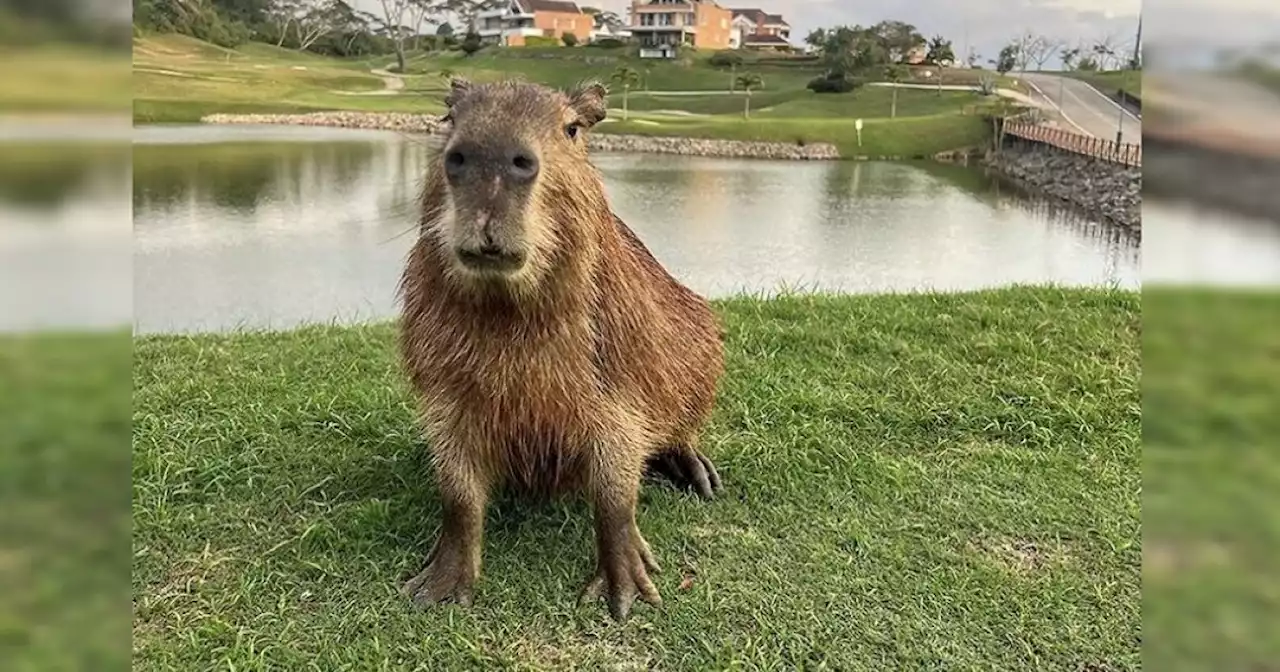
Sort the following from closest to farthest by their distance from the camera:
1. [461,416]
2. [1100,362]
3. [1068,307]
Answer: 1. [461,416]
2. [1100,362]
3. [1068,307]

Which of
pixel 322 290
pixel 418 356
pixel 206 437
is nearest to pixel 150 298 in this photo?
pixel 322 290

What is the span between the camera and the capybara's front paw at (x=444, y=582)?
247cm

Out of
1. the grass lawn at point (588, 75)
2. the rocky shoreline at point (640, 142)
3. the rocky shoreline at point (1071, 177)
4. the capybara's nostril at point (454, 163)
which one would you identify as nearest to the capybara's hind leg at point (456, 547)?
the capybara's nostril at point (454, 163)

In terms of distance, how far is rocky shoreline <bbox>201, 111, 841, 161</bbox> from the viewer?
7.79 m

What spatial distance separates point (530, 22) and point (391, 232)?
2788 mm

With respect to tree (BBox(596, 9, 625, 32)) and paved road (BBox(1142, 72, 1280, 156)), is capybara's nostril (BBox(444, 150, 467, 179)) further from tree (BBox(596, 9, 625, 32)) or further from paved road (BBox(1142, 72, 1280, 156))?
tree (BBox(596, 9, 625, 32))

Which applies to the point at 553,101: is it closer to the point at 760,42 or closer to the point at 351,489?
the point at 351,489

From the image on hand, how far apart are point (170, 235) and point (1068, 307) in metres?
6.38

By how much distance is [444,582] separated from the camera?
2488 millimetres

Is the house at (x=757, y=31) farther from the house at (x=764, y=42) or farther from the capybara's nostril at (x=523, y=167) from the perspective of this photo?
the capybara's nostril at (x=523, y=167)

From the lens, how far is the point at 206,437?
3312 millimetres

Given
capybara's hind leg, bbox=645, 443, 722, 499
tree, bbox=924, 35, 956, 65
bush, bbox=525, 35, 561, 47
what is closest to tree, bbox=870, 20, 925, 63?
tree, bbox=924, 35, 956, 65

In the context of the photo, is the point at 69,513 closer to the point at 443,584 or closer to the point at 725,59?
the point at 443,584

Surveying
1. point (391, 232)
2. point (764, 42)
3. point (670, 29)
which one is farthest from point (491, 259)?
point (764, 42)
